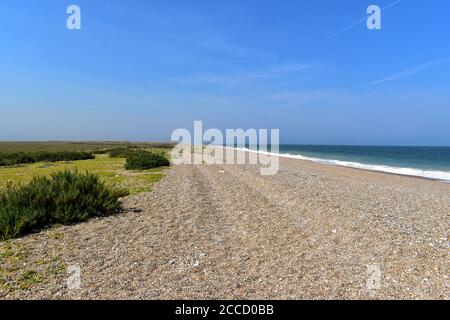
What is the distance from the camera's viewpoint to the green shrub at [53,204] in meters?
7.04

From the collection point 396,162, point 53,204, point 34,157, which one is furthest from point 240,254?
point 396,162

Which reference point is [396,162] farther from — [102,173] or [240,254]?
[240,254]

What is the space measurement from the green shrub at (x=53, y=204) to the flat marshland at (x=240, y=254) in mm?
402

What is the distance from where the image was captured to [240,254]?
19.1 ft

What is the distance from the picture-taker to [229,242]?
6523 mm

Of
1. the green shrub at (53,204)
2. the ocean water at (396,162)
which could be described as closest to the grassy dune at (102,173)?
the green shrub at (53,204)

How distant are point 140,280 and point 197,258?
1.20 meters

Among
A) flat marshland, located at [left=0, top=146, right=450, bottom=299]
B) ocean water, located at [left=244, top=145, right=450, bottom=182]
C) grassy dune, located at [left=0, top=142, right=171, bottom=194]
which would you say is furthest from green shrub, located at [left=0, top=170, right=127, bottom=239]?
ocean water, located at [left=244, top=145, right=450, bottom=182]

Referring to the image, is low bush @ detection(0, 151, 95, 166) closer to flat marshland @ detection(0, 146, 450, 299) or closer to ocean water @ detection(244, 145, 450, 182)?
flat marshland @ detection(0, 146, 450, 299)

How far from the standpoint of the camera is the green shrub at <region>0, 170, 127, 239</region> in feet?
23.1

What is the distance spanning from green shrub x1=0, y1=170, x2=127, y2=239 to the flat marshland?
1.32 feet

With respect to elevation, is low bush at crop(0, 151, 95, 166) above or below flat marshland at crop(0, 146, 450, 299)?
above

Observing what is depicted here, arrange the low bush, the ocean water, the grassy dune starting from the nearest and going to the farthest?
the grassy dune < the ocean water < the low bush

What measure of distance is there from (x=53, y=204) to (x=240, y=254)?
5.40m
